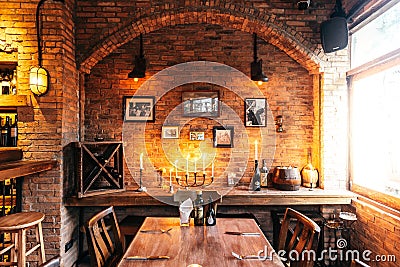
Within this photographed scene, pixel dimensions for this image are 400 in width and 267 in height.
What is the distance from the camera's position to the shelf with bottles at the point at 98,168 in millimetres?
4020

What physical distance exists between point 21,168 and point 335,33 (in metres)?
3.84

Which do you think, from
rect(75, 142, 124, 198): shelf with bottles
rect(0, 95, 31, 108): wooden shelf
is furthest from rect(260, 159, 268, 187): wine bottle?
rect(0, 95, 31, 108): wooden shelf

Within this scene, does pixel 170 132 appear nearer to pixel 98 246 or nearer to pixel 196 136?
pixel 196 136

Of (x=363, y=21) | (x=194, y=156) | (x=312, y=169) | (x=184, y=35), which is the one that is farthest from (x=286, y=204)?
Answer: (x=184, y=35)

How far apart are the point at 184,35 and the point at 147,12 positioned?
0.72 m

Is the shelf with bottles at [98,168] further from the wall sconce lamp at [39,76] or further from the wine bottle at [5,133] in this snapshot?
the wine bottle at [5,133]

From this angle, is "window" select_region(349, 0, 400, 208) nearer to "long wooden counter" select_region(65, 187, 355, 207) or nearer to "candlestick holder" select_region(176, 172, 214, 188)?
"long wooden counter" select_region(65, 187, 355, 207)

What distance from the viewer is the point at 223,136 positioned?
15.8 feet

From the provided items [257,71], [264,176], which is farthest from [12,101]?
[264,176]

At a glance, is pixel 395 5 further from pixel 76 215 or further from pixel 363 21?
pixel 76 215

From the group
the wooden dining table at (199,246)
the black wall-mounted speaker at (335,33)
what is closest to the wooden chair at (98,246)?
the wooden dining table at (199,246)

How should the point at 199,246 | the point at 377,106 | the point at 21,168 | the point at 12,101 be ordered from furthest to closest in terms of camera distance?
1. the point at 377,106
2. the point at 12,101
3. the point at 21,168
4. the point at 199,246

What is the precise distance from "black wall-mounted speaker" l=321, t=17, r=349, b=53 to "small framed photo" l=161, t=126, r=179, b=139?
90.5 inches

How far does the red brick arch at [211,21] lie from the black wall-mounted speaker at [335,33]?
0.27 meters
